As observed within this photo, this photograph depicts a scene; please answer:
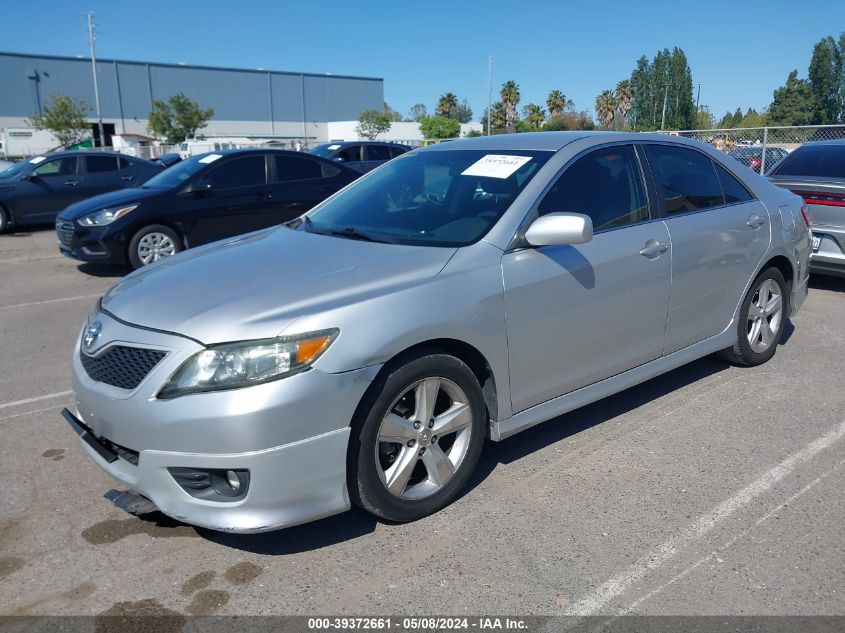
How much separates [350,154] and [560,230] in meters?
13.7

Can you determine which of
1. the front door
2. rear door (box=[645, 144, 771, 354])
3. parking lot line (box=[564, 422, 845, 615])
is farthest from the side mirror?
parking lot line (box=[564, 422, 845, 615])

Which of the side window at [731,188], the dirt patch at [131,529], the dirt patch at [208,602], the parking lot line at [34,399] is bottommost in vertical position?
the dirt patch at [208,602]

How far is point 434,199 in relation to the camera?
3.96 metres

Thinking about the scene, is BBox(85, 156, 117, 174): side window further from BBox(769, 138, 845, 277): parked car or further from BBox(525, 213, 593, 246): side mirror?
BBox(525, 213, 593, 246): side mirror

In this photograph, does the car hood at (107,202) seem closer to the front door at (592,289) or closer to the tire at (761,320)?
the front door at (592,289)

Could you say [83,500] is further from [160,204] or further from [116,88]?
[116,88]

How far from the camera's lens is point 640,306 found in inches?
159

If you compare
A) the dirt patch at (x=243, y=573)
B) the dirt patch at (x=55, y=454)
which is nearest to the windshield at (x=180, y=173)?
the dirt patch at (x=55, y=454)

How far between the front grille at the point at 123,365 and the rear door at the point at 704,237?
2.95 m

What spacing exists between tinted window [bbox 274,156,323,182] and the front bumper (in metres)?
7.58

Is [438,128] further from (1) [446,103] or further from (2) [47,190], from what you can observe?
(2) [47,190]

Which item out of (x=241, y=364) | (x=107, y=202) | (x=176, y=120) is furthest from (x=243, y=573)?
(x=176, y=120)

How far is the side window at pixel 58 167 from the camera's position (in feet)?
44.7

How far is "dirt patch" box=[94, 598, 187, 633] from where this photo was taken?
257 centimetres
